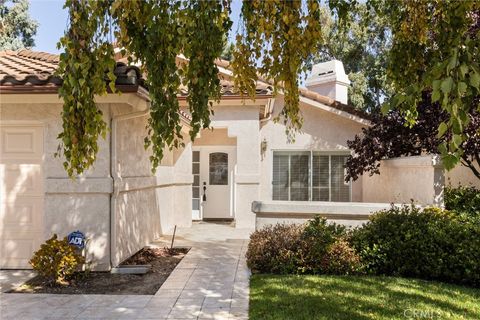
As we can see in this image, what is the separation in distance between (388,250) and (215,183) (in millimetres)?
8555

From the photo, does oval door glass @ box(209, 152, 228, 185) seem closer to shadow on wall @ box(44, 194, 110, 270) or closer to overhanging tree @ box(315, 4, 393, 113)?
shadow on wall @ box(44, 194, 110, 270)

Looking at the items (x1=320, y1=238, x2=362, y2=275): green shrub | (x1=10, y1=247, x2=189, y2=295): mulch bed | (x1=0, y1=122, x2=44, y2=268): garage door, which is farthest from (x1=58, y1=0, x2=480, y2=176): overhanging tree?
(x1=0, y1=122, x2=44, y2=268): garage door

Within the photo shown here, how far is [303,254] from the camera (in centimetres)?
737

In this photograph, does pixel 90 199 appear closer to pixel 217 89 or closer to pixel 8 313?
pixel 8 313

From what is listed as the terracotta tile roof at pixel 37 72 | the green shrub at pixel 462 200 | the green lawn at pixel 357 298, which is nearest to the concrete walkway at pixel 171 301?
the green lawn at pixel 357 298

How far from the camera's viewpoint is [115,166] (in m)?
7.67

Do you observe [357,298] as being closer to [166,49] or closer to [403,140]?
[166,49]

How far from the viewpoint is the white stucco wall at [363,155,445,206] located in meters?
9.09

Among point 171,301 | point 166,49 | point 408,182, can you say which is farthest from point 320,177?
point 166,49

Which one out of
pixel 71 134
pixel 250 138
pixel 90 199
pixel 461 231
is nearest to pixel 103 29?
pixel 71 134

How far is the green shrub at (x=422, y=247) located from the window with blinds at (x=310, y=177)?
21.0 ft

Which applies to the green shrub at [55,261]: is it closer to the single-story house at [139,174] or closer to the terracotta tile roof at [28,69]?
the single-story house at [139,174]

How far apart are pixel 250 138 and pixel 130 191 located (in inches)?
198

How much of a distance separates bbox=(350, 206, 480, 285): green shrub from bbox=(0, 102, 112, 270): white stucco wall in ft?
15.2
